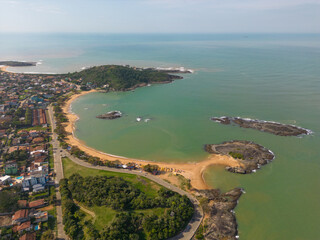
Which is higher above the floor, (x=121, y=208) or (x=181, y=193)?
(x=121, y=208)

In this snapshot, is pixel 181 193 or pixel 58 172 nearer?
pixel 181 193

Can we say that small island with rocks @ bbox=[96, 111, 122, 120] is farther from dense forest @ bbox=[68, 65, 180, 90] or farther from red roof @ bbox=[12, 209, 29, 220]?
red roof @ bbox=[12, 209, 29, 220]

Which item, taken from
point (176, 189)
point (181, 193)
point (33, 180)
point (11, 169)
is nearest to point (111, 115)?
point (11, 169)

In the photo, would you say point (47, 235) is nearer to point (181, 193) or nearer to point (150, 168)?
point (150, 168)

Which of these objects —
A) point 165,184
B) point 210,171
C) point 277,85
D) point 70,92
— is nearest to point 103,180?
point 165,184

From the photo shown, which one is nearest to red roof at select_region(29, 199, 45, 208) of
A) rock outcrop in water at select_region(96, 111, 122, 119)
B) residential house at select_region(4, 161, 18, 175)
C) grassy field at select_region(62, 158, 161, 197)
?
grassy field at select_region(62, 158, 161, 197)
